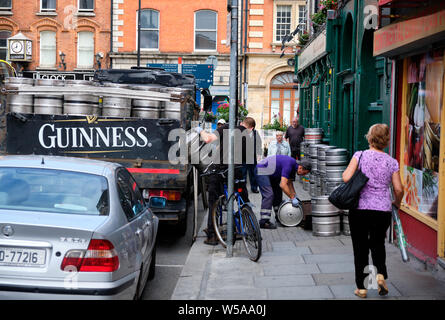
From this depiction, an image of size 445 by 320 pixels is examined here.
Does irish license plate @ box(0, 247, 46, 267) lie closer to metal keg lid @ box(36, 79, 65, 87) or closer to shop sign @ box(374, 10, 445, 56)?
shop sign @ box(374, 10, 445, 56)

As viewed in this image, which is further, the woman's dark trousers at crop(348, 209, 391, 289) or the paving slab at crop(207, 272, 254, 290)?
the paving slab at crop(207, 272, 254, 290)

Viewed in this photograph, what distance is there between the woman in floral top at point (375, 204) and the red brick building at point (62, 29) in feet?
110

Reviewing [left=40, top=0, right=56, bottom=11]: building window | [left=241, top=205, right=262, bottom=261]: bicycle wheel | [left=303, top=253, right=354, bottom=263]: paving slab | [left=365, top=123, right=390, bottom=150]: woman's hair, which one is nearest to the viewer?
[left=365, top=123, right=390, bottom=150]: woman's hair

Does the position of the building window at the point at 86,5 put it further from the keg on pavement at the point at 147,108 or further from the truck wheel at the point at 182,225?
the truck wheel at the point at 182,225

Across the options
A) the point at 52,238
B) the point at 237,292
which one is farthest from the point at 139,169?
the point at 52,238

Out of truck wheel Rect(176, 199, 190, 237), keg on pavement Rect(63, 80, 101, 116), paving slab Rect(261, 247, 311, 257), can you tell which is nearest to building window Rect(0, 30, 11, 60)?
keg on pavement Rect(63, 80, 101, 116)

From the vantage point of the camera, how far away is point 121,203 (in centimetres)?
556

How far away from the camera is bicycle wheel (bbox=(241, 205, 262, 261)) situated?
8000 mm

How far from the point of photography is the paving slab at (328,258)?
26.6 feet

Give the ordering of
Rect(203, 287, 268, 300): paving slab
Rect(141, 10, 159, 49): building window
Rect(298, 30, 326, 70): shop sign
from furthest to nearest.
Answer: Rect(141, 10, 159, 49): building window < Rect(298, 30, 326, 70): shop sign < Rect(203, 287, 268, 300): paving slab

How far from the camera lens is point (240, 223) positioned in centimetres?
859

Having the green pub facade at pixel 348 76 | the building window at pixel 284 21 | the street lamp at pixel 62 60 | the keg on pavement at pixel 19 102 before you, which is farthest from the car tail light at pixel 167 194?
the street lamp at pixel 62 60

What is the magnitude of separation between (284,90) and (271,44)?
2.86m

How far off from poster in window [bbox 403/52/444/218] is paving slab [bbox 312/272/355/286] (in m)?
1.31
